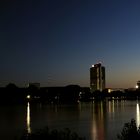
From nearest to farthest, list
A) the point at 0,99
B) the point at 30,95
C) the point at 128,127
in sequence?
the point at 128,127 → the point at 0,99 → the point at 30,95

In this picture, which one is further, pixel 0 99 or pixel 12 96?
pixel 12 96

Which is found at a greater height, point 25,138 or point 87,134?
point 25,138

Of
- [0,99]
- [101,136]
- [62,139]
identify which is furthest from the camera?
[0,99]

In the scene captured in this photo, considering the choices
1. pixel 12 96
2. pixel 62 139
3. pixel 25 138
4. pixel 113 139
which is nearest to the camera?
pixel 25 138

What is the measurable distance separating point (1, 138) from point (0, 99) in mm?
117868

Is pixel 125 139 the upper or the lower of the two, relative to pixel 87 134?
upper

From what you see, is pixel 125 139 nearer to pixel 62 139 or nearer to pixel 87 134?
pixel 62 139

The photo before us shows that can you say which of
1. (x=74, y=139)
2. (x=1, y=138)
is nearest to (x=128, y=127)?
(x=74, y=139)

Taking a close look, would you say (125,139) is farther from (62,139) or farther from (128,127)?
(62,139)

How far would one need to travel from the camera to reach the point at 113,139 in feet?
130

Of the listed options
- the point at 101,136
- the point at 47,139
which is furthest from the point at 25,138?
the point at 101,136

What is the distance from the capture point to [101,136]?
43250 millimetres

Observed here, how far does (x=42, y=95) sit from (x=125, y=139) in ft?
604

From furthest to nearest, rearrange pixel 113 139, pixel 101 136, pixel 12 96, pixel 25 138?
pixel 12 96, pixel 101 136, pixel 113 139, pixel 25 138
